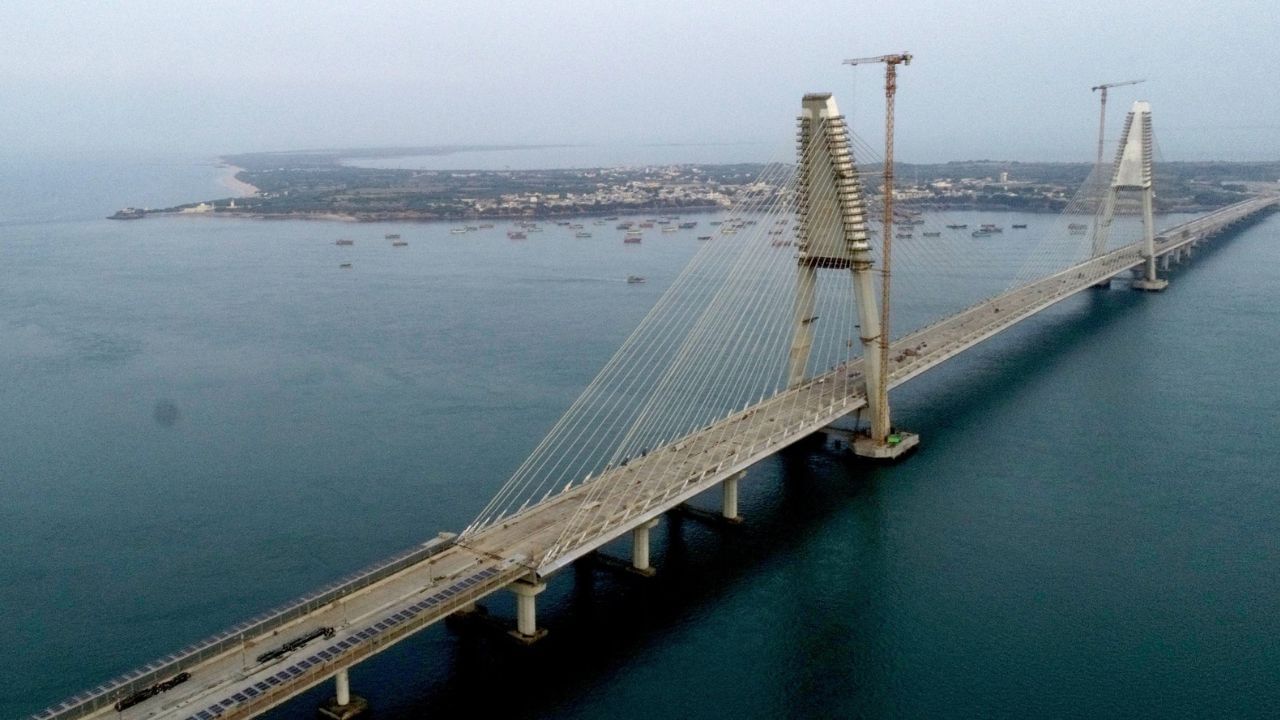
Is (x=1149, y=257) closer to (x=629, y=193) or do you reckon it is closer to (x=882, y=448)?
(x=882, y=448)

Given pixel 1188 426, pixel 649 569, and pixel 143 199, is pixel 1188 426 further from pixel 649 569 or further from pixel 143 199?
pixel 143 199

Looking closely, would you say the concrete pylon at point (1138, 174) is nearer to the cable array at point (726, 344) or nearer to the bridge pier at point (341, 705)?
the cable array at point (726, 344)

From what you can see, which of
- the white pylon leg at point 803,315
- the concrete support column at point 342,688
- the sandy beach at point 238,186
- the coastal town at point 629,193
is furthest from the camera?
the sandy beach at point 238,186

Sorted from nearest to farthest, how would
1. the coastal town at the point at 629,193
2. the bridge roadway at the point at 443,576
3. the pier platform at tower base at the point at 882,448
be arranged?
the bridge roadway at the point at 443,576
the pier platform at tower base at the point at 882,448
the coastal town at the point at 629,193

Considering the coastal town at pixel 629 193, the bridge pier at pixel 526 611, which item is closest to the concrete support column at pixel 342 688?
the bridge pier at pixel 526 611

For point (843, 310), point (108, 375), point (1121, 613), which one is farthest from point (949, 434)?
point (108, 375)

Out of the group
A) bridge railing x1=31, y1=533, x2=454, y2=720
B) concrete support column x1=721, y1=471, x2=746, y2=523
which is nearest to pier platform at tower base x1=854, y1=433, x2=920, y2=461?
concrete support column x1=721, y1=471, x2=746, y2=523
